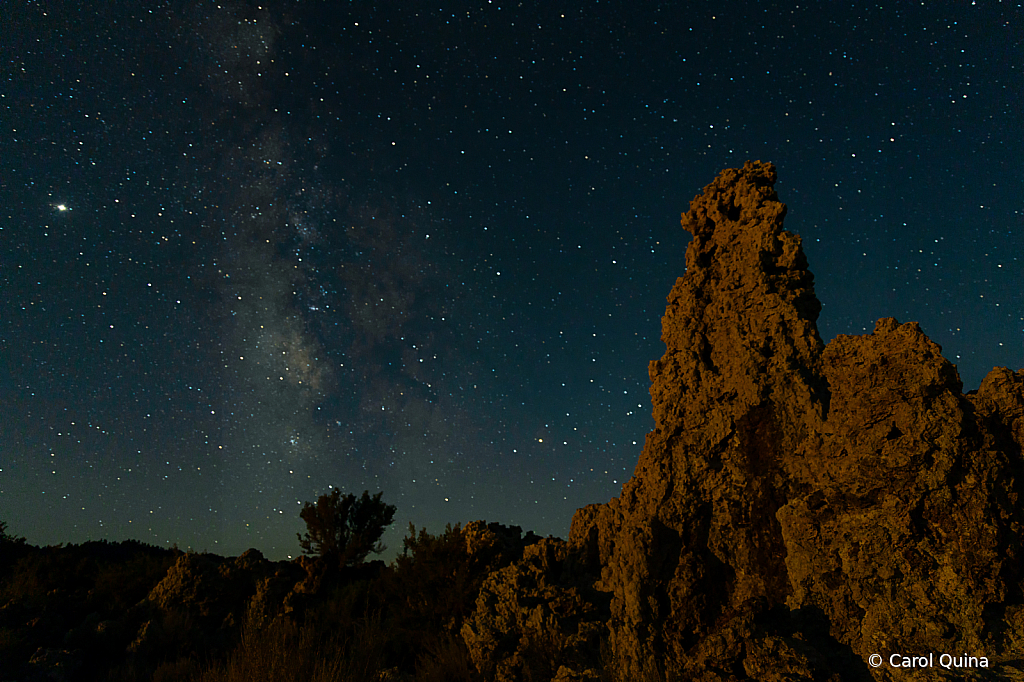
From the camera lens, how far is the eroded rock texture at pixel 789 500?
16.8ft

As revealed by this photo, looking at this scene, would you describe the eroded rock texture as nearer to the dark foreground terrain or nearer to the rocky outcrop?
the dark foreground terrain

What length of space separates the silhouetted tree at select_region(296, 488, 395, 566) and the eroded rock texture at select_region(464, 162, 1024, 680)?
35.0 ft

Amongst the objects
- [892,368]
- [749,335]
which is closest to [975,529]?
[892,368]

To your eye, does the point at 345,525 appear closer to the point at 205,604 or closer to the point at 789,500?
the point at 205,604

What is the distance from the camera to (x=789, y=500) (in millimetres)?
6527

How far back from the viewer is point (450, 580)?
9.31 metres

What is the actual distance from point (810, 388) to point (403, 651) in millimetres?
7676

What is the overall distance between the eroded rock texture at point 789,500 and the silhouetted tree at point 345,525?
10666 millimetres

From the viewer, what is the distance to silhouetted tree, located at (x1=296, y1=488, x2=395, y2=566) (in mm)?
16219

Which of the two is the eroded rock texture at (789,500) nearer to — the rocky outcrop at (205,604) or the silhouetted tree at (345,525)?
the rocky outcrop at (205,604)

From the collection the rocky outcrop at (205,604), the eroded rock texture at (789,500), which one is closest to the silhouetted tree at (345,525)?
the rocky outcrop at (205,604)

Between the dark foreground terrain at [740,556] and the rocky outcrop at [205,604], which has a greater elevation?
the dark foreground terrain at [740,556]

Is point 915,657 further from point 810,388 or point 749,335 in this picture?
point 749,335

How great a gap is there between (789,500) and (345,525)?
1516 centimetres
